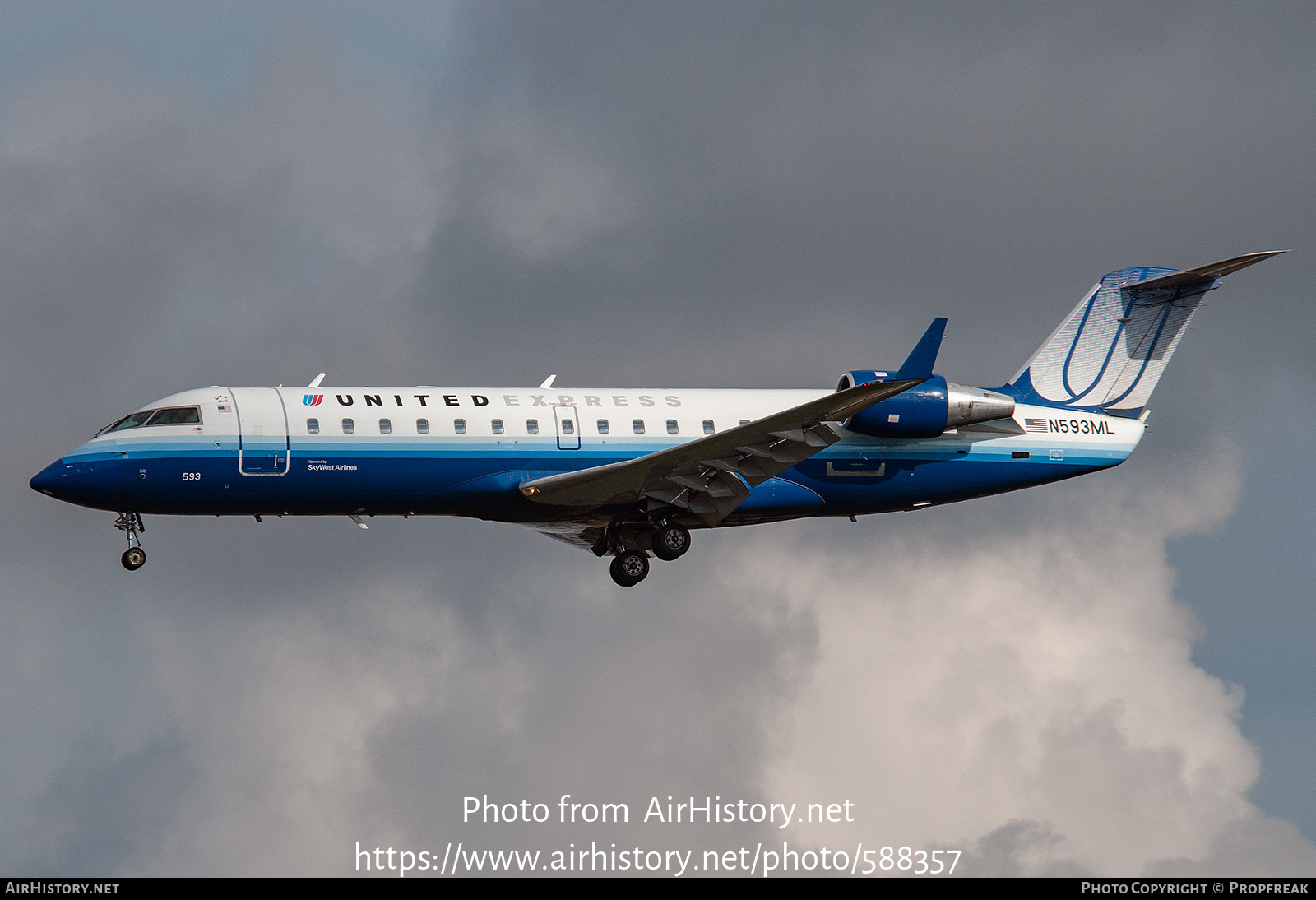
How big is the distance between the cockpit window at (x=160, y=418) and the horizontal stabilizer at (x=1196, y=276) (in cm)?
2428

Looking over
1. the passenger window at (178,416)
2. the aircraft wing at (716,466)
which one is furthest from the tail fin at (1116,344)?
the passenger window at (178,416)

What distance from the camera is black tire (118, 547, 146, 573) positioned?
4088 centimetres

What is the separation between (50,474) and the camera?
132 ft

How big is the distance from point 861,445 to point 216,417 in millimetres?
15426

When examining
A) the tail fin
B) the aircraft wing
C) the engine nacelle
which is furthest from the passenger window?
the tail fin

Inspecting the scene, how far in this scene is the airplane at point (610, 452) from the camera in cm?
3994

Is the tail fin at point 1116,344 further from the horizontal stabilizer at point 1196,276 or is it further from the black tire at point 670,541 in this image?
the black tire at point 670,541

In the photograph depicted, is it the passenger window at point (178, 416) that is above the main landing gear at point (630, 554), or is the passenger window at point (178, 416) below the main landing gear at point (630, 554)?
above

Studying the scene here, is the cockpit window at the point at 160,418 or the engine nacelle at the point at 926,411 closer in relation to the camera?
the cockpit window at the point at 160,418

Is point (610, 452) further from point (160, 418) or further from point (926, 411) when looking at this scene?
point (160, 418)

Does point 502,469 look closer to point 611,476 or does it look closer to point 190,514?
point 611,476

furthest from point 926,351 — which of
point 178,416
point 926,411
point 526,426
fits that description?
point 178,416

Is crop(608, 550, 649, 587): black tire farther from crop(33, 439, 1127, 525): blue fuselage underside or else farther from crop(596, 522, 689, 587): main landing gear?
crop(33, 439, 1127, 525): blue fuselage underside

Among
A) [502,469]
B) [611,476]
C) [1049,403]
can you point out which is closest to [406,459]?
[502,469]
